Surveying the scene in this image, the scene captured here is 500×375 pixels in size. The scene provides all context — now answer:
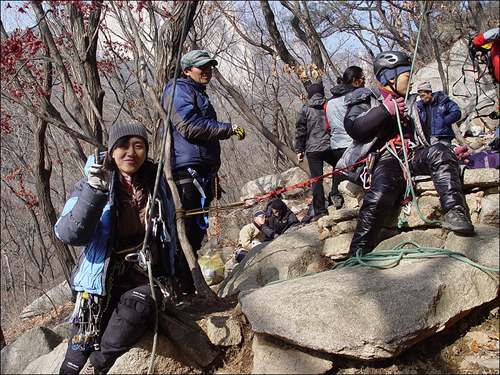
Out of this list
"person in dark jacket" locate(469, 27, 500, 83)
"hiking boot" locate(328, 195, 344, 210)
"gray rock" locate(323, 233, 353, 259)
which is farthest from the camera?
"hiking boot" locate(328, 195, 344, 210)

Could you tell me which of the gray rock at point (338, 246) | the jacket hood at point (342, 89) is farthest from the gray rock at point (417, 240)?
the jacket hood at point (342, 89)

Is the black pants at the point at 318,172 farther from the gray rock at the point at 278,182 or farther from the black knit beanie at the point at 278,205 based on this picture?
the gray rock at the point at 278,182

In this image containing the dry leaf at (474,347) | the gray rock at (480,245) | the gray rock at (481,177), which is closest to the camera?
the dry leaf at (474,347)

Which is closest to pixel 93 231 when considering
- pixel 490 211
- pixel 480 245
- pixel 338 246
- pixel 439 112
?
pixel 338 246

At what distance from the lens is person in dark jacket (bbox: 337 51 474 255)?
3.41m

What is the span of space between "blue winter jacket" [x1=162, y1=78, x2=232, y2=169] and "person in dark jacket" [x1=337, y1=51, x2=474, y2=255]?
1330 millimetres

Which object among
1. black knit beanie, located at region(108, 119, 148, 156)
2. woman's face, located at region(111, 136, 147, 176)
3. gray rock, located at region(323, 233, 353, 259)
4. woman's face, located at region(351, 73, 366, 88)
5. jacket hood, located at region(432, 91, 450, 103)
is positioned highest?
black knit beanie, located at region(108, 119, 148, 156)

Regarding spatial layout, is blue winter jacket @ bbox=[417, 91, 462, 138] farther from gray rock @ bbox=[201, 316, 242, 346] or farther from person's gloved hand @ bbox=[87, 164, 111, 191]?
person's gloved hand @ bbox=[87, 164, 111, 191]

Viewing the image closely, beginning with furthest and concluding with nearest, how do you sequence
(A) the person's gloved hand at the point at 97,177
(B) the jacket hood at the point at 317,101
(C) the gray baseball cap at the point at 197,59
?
(B) the jacket hood at the point at 317,101 < (C) the gray baseball cap at the point at 197,59 < (A) the person's gloved hand at the point at 97,177

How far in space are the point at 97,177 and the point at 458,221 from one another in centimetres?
266

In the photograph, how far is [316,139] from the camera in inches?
224

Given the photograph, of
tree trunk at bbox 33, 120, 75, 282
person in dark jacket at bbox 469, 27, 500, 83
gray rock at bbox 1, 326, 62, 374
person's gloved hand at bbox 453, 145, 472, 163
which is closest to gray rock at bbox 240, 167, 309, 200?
tree trunk at bbox 33, 120, 75, 282

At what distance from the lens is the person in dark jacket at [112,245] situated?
2.36 metres

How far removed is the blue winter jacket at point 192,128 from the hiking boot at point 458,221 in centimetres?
205
